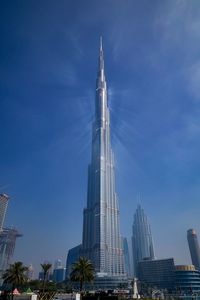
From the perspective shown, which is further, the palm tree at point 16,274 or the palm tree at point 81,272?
the palm tree at point 16,274

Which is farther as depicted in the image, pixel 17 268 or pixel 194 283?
pixel 194 283

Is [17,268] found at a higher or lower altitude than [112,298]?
higher

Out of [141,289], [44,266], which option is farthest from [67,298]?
[141,289]

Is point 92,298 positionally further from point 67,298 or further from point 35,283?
point 35,283

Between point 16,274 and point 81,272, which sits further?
point 16,274

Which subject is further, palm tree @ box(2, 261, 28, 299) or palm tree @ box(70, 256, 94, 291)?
palm tree @ box(2, 261, 28, 299)

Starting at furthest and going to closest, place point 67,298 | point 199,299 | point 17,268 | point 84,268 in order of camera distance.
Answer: point 199,299, point 17,268, point 84,268, point 67,298

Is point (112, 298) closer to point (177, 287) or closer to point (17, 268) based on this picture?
point (17, 268)

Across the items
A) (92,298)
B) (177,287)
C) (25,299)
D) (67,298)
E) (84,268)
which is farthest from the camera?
(177,287)

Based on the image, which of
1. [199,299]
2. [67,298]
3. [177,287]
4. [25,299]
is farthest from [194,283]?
[25,299]
